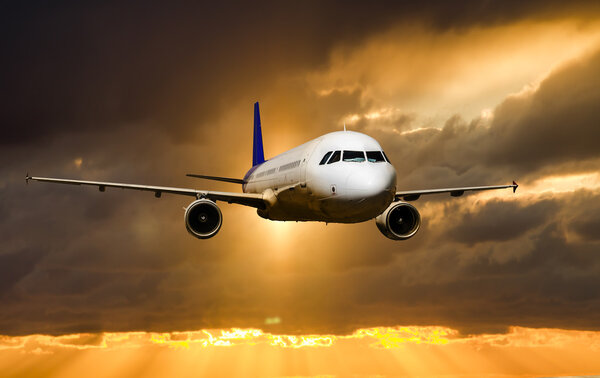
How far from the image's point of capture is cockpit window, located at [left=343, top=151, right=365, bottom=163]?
2505 centimetres

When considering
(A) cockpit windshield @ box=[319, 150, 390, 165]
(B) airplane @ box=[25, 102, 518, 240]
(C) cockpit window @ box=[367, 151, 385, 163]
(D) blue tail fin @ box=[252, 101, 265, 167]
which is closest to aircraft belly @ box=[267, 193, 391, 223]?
(B) airplane @ box=[25, 102, 518, 240]

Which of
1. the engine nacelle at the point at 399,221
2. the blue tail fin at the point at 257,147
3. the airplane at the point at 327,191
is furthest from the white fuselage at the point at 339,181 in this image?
the blue tail fin at the point at 257,147

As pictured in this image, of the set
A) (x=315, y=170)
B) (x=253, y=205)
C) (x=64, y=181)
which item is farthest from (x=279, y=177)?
(x=64, y=181)

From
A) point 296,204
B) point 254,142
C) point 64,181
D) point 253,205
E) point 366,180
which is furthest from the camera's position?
point 254,142

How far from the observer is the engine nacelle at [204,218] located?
2906 centimetres

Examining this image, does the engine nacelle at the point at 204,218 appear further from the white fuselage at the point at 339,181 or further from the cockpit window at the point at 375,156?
the cockpit window at the point at 375,156

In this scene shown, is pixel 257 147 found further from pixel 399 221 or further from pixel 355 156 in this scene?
pixel 355 156

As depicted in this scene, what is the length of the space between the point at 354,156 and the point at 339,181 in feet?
4.74

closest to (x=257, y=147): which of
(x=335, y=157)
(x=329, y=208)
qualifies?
(x=335, y=157)

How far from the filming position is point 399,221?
29453 mm

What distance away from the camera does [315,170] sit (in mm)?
26203

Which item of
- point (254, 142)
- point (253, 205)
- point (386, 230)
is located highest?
point (254, 142)

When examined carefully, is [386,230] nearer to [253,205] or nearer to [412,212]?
[412,212]

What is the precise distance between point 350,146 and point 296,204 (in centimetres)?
457
